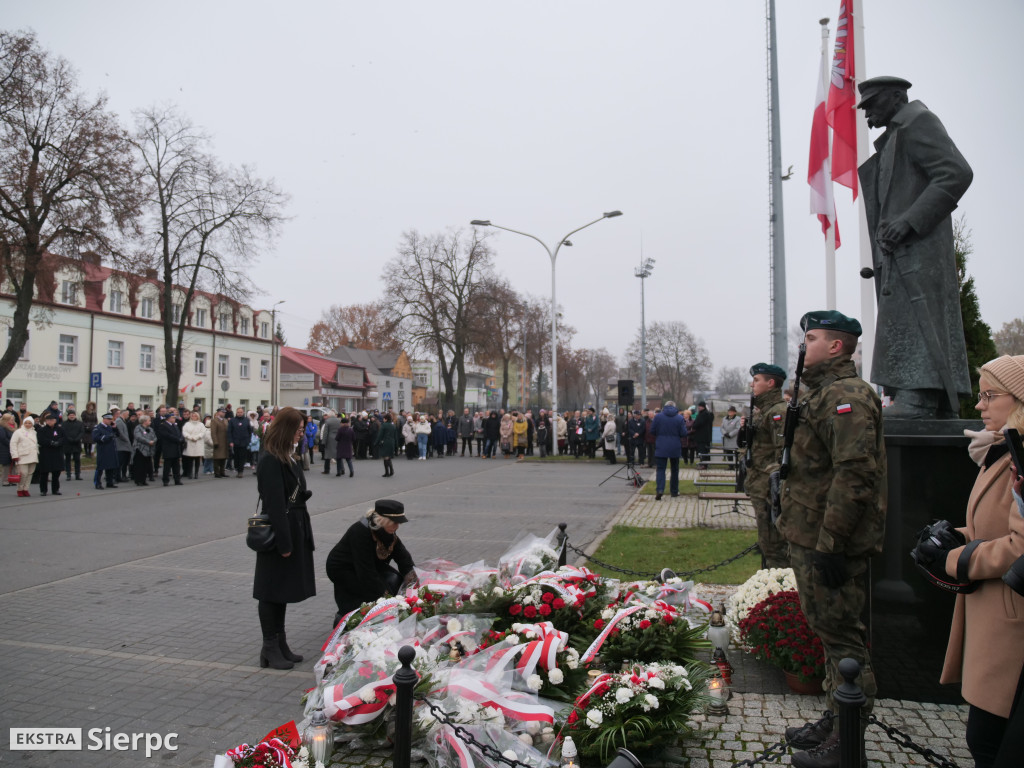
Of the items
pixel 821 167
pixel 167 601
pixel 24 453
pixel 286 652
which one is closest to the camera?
pixel 286 652

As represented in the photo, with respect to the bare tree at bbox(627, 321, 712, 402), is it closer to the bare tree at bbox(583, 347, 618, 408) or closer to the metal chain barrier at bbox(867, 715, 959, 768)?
the bare tree at bbox(583, 347, 618, 408)

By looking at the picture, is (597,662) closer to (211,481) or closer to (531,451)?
(211,481)

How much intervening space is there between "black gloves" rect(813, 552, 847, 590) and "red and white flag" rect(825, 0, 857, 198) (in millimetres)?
10358

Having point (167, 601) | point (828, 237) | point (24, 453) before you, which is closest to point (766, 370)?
point (167, 601)

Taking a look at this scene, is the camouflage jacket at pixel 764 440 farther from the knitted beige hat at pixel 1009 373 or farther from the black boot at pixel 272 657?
the black boot at pixel 272 657

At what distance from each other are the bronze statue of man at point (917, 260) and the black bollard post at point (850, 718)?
3027 millimetres

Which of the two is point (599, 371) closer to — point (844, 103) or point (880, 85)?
point (844, 103)

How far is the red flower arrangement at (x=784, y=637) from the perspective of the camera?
458 cm

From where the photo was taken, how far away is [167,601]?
7.34 metres

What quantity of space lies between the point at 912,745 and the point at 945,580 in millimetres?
641

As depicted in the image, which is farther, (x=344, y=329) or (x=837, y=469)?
(x=344, y=329)

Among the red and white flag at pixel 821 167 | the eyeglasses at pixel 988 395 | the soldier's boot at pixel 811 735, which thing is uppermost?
the red and white flag at pixel 821 167

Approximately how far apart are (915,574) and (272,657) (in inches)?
174

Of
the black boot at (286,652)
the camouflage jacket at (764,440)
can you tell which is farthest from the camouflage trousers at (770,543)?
the black boot at (286,652)
